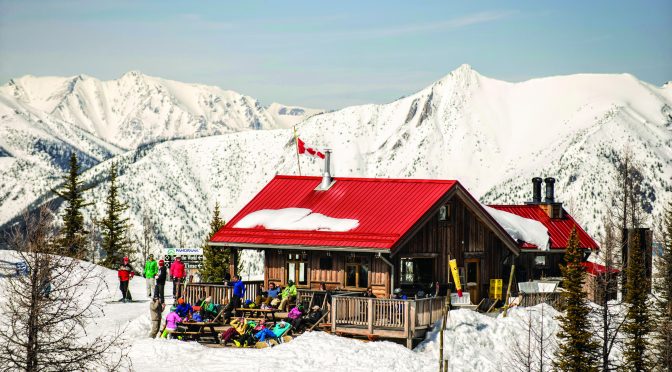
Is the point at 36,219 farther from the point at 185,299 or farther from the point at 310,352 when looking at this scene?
the point at 185,299

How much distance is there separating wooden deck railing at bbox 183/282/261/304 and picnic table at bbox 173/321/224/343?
2280 mm

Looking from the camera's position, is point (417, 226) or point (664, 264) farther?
point (664, 264)

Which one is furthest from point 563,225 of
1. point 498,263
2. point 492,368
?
point 492,368

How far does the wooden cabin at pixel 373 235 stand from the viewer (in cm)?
3744

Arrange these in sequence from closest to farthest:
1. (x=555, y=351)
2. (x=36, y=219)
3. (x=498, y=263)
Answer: (x=36, y=219), (x=555, y=351), (x=498, y=263)

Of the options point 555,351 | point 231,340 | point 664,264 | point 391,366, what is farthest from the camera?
point 664,264

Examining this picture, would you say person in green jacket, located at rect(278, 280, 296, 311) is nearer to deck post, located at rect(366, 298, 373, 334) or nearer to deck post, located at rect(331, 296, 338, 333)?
deck post, located at rect(331, 296, 338, 333)

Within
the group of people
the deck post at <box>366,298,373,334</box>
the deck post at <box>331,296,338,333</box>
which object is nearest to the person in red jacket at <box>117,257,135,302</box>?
the group of people

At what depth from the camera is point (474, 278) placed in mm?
41500

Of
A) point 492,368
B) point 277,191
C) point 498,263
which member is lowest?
point 492,368

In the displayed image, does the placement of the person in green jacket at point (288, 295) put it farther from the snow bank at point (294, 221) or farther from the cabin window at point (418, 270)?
the cabin window at point (418, 270)

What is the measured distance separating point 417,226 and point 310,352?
25.5ft

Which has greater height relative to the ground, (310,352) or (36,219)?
(36,219)

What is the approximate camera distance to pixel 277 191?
43.1 m
